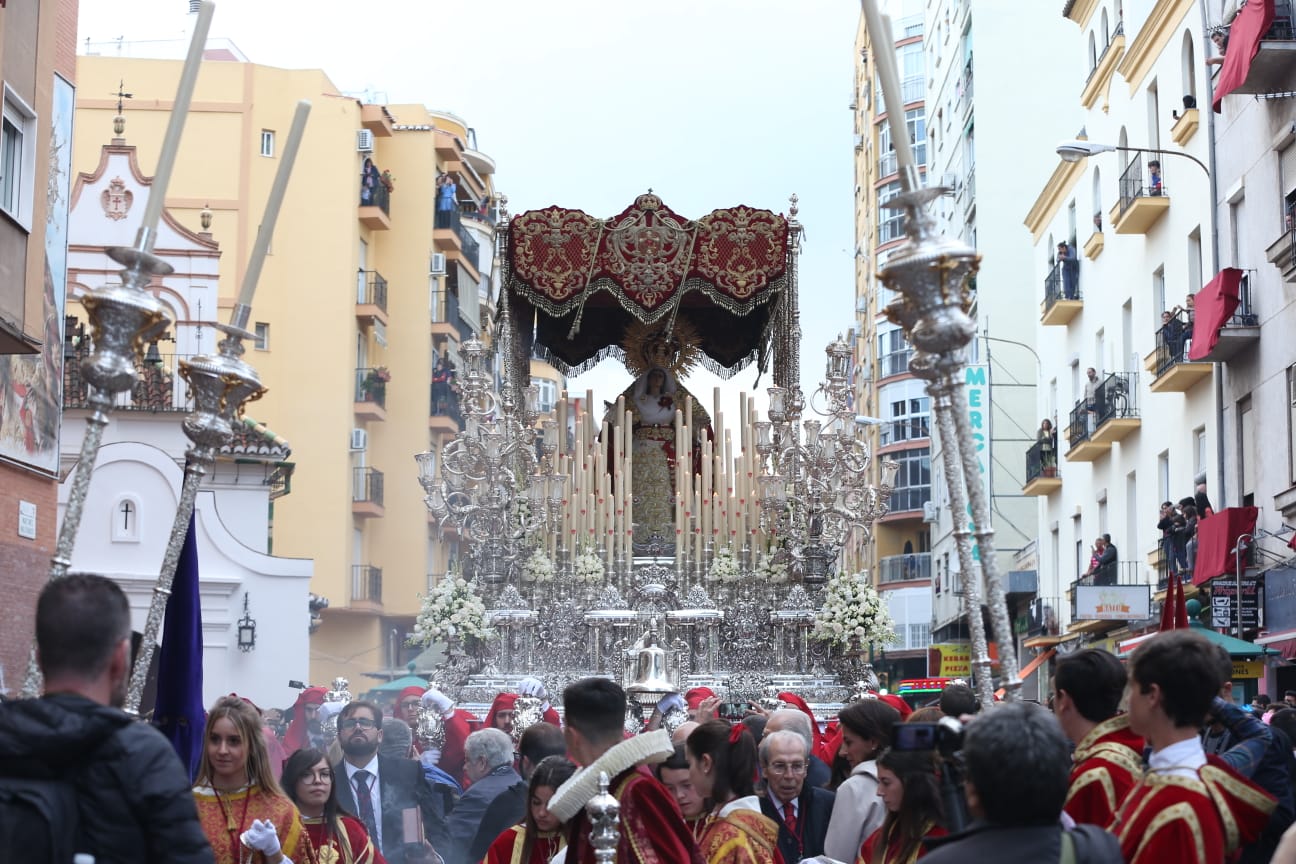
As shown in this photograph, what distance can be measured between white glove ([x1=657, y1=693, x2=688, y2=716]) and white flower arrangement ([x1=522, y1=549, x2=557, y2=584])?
2.28 metres

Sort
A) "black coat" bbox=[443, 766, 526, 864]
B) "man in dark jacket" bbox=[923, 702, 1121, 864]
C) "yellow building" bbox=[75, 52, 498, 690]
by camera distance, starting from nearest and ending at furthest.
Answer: "man in dark jacket" bbox=[923, 702, 1121, 864] → "black coat" bbox=[443, 766, 526, 864] → "yellow building" bbox=[75, 52, 498, 690]

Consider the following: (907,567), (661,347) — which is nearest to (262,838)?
(661,347)

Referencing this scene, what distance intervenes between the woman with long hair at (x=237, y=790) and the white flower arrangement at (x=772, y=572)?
28.0 ft

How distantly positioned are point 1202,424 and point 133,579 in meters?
13.3

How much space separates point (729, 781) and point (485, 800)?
8.45 feet

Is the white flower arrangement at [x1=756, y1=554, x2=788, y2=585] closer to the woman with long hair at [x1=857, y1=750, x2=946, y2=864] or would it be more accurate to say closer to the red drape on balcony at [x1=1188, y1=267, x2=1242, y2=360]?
the red drape on balcony at [x1=1188, y1=267, x2=1242, y2=360]

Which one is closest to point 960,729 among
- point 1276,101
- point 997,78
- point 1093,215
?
point 1276,101

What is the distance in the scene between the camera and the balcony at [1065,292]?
97.6 ft

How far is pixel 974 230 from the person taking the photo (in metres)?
40.5

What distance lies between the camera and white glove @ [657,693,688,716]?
477 inches

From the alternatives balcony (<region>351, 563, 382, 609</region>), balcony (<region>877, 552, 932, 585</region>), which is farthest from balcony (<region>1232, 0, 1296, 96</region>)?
balcony (<region>877, 552, 932, 585</region>)

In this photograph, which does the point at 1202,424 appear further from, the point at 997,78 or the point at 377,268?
the point at 377,268

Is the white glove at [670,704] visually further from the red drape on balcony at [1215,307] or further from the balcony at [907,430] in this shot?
the balcony at [907,430]

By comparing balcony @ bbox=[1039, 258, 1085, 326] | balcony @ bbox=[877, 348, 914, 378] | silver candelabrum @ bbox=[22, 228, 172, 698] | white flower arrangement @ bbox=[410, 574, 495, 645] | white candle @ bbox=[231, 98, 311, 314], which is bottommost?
white flower arrangement @ bbox=[410, 574, 495, 645]
